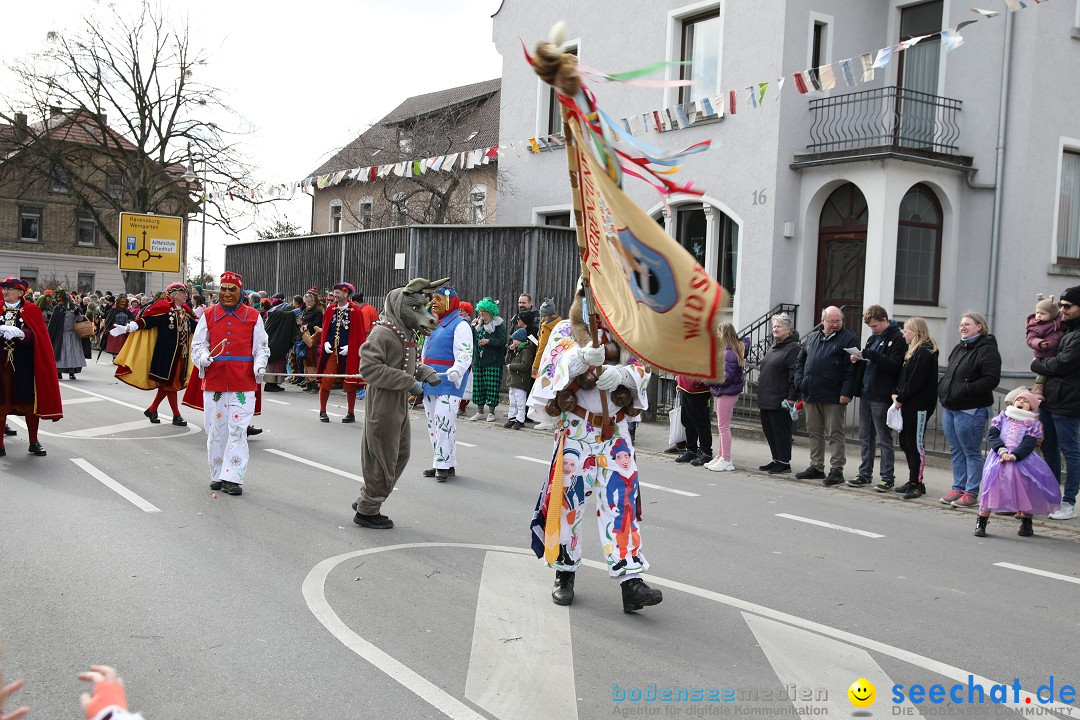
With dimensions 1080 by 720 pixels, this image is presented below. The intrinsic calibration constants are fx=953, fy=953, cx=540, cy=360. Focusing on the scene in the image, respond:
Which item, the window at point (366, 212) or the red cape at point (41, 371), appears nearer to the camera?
the red cape at point (41, 371)

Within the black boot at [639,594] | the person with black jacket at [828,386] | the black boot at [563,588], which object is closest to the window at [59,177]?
the person with black jacket at [828,386]

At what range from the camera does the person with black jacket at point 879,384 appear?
10.6 metres

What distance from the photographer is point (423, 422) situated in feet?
50.4

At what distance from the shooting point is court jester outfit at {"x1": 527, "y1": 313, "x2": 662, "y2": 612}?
18.1 ft

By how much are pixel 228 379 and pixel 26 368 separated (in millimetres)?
3288

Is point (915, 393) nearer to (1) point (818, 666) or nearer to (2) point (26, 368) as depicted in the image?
(1) point (818, 666)

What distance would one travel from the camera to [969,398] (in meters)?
9.66

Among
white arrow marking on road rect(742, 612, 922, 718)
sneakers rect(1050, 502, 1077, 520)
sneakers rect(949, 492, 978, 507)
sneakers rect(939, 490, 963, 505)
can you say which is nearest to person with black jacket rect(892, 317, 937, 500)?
sneakers rect(939, 490, 963, 505)

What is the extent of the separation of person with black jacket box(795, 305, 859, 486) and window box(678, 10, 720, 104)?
8436 mm

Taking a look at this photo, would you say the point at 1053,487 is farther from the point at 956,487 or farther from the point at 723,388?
the point at 723,388

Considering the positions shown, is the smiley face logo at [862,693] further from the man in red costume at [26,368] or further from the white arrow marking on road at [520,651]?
the man in red costume at [26,368]

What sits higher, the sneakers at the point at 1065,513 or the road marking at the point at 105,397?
the sneakers at the point at 1065,513

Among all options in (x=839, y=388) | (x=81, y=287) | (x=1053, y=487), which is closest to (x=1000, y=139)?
(x=839, y=388)

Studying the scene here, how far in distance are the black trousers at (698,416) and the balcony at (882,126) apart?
627 cm
